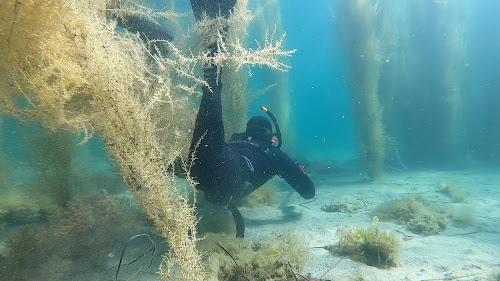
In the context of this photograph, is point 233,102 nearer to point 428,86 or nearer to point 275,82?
point 275,82

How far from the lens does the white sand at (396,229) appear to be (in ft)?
11.5

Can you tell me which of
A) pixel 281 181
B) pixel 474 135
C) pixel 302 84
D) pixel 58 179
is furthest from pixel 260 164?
pixel 302 84

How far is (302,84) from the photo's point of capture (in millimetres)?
171875

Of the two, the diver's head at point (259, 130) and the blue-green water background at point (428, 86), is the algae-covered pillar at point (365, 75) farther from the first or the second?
the diver's head at point (259, 130)

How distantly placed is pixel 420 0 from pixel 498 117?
36.3 ft

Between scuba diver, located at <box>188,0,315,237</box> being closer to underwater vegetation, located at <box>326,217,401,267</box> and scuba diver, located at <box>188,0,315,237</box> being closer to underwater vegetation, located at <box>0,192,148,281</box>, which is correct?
underwater vegetation, located at <box>0,192,148,281</box>

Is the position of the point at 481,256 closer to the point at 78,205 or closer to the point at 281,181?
the point at 78,205

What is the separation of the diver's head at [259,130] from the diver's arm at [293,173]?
0.42m

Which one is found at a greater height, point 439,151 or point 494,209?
point 439,151

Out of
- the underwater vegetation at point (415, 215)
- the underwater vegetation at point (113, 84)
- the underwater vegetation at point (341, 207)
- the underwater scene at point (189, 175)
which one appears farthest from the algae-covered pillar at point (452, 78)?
→ the underwater vegetation at point (113, 84)

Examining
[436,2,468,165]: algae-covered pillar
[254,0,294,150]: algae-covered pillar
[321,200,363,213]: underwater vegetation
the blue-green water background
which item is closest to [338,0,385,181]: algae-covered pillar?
the blue-green water background

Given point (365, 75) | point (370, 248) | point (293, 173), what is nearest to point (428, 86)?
point (365, 75)

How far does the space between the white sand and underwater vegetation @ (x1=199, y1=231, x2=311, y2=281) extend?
35cm

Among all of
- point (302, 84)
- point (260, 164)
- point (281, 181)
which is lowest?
point (281, 181)
